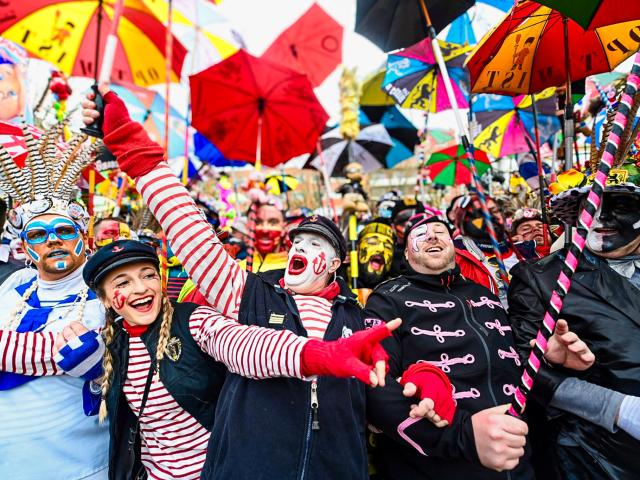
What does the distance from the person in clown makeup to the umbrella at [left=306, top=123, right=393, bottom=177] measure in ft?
22.9

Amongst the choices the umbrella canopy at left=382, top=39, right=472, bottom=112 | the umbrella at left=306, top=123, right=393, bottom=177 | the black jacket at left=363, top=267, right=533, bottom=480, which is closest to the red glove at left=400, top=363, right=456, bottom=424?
the black jacket at left=363, top=267, right=533, bottom=480

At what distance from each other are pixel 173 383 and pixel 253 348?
60 centimetres

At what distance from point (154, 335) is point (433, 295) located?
1493mm

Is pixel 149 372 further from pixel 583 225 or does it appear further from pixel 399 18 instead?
pixel 399 18

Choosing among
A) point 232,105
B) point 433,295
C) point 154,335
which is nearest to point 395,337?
point 433,295

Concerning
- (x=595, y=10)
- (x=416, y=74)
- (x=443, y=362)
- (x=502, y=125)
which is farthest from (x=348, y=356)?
(x=502, y=125)

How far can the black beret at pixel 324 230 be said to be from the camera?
7.58 ft

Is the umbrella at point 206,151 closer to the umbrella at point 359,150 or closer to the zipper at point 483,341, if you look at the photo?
the umbrella at point 359,150

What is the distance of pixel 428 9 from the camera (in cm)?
391

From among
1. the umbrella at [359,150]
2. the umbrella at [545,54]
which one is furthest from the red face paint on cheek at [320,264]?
the umbrella at [359,150]

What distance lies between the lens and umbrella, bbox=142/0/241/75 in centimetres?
A: 676

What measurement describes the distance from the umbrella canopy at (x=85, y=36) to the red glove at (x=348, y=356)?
17.6ft

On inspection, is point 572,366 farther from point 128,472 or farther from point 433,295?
point 128,472

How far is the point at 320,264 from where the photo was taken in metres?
2.23
